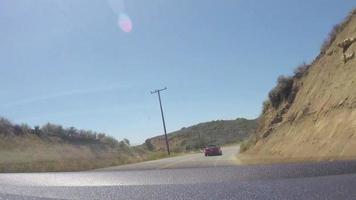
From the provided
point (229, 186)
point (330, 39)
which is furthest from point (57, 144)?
point (229, 186)

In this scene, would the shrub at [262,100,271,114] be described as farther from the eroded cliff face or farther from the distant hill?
the distant hill

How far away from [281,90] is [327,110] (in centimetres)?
1350

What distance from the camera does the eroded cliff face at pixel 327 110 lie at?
1406 centimetres

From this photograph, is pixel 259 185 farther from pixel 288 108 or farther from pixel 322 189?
pixel 288 108

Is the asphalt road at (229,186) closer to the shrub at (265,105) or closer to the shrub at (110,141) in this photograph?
the shrub at (265,105)

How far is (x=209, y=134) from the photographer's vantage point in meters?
133

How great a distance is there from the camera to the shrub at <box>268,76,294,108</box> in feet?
98.9

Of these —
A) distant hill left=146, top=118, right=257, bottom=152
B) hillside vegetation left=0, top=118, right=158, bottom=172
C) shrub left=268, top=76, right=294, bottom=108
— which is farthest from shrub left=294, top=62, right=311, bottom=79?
distant hill left=146, top=118, right=257, bottom=152

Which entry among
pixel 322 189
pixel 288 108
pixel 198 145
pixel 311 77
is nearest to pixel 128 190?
pixel 322 189

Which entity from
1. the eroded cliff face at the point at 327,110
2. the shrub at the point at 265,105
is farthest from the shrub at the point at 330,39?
the shrub at the point at 265,105

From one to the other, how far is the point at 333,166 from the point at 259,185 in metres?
0.62

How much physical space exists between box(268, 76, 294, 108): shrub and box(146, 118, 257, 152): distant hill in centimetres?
7850

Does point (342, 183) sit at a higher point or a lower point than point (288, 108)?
lower

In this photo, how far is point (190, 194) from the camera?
254 cm
